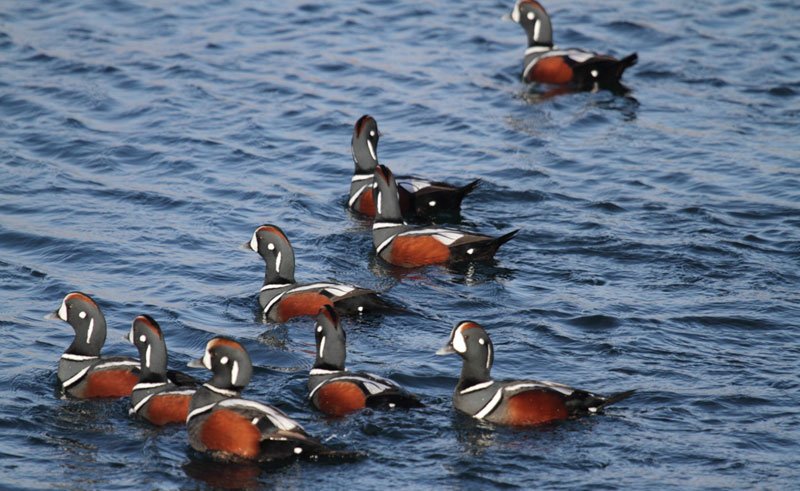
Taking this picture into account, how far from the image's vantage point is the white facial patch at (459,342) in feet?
36.7

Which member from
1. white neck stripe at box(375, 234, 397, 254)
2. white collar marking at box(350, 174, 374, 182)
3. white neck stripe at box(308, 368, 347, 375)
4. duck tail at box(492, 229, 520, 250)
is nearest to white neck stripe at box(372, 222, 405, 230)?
white neck stripe at box(375, 234, 397, 254)

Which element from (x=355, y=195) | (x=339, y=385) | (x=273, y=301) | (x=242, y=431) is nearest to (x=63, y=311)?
(x=273, y=301)

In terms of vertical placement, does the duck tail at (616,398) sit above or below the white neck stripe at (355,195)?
below

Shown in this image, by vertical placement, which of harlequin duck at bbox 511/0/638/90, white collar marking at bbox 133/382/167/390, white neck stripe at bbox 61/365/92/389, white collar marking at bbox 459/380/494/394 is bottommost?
white collar marking at bbox 459/380/494/394

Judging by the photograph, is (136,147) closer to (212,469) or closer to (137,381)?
(137,381)

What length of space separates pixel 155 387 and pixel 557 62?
38.1ft

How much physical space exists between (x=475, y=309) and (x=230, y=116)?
25.3 feet

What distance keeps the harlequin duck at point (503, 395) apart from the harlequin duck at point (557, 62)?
10.1 metres

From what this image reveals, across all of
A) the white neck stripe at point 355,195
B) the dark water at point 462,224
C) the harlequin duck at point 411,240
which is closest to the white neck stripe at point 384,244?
the harlequin duck at point 411,240

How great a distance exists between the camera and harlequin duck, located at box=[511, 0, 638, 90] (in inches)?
811

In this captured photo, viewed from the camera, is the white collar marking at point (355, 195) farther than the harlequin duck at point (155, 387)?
Yes

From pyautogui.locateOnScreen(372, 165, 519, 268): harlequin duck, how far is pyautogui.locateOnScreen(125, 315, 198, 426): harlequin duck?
405 cm

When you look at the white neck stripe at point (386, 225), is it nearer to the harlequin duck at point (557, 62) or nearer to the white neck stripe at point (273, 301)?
the white neck stripe at point (273, 301)

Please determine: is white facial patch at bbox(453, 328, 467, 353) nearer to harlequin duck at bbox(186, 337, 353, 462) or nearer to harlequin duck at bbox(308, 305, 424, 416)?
harlequin duck at bbox(308, 305, 424, 416)
